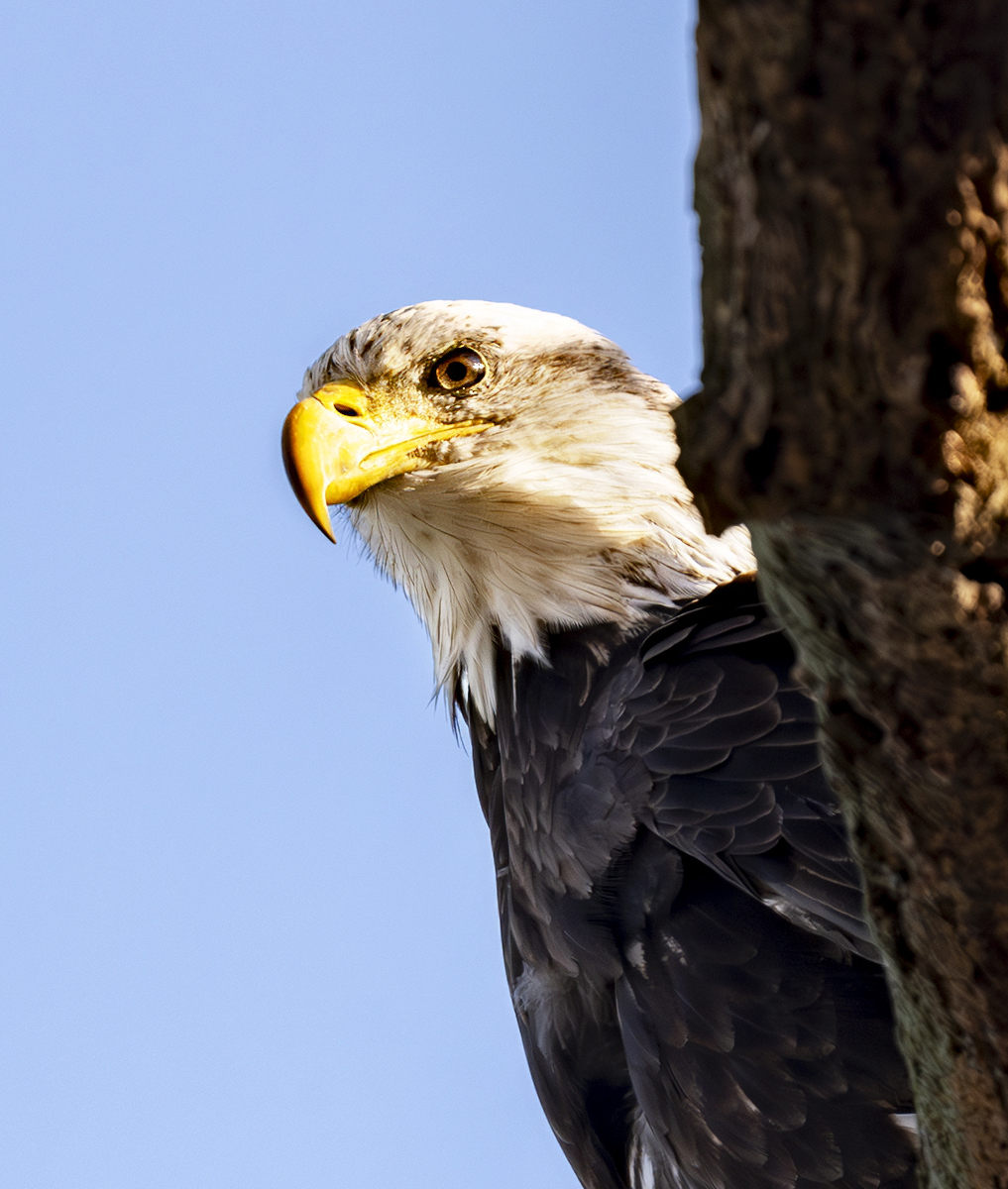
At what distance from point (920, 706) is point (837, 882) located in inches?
62.5

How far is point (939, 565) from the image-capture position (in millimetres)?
1072

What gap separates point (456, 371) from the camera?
11.7 feet

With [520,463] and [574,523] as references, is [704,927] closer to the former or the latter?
[574,523]

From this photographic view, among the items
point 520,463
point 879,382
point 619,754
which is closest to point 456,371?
point 520,463

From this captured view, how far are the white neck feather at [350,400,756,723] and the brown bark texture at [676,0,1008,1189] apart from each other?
221cm

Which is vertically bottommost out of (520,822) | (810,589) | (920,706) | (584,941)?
(584,941)

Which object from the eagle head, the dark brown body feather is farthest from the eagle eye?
the dark brown body feather

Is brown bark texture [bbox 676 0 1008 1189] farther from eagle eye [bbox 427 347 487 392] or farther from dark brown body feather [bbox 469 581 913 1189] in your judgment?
eagle eye [bbox 427 347 487 392]

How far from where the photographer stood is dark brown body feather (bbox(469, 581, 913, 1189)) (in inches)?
107

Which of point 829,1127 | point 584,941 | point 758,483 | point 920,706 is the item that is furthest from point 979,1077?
point 584,941

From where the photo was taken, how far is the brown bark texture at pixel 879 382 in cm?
91

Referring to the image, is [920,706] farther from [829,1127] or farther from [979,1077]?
[829,1127]

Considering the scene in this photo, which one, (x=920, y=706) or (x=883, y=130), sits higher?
(x=883, y=130)

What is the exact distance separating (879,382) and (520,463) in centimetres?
258
